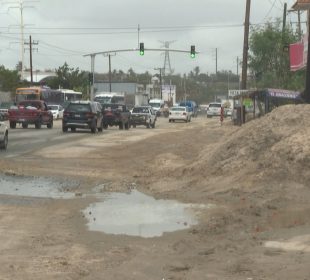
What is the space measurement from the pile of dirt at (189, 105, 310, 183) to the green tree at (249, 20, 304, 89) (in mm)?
31901

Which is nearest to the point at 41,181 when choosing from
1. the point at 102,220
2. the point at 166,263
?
the point at 102,220

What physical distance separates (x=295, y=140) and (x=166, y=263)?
693 centimetres

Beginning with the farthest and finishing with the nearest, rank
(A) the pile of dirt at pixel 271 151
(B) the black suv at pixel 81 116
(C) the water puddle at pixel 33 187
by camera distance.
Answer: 1. (B) the black suv at pixel 81 116
2. (C) the water puddle at pixel 33 187
3. (A) the pile of dirt at pixel 271 151

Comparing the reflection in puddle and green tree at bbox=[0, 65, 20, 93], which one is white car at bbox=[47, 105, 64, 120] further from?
the reflection in puddle

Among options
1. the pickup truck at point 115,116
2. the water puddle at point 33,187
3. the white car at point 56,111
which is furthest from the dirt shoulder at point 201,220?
the white car at point 56,111

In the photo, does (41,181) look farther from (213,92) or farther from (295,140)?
(213,92)

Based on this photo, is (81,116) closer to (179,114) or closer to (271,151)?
(271,151)

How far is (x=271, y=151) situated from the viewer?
1384 centimetres

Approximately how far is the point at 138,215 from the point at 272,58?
131ft

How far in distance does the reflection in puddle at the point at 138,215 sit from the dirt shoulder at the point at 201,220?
251 mm

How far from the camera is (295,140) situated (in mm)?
13781

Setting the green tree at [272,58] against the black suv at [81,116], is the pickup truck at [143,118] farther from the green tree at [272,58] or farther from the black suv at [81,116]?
the black suv at [81,116]

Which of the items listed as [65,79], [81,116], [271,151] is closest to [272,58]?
[81,116]

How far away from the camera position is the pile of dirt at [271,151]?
1293 cm
